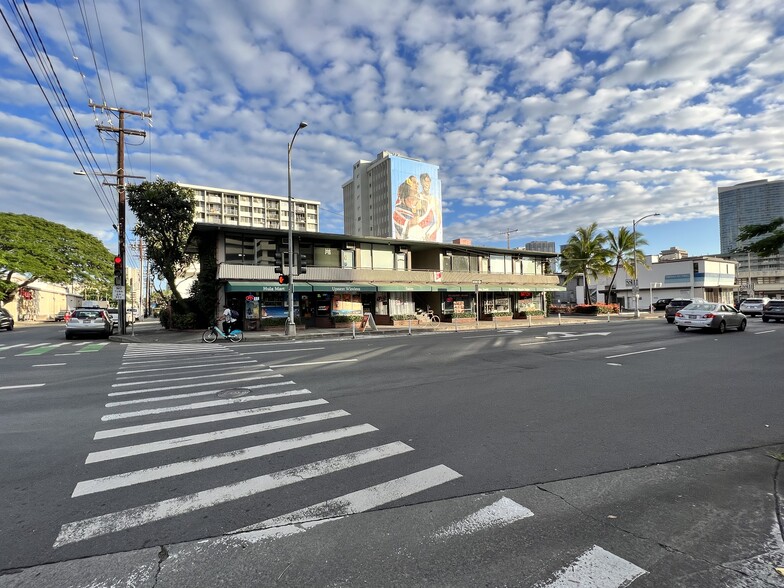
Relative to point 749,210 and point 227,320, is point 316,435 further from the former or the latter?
point 749,210

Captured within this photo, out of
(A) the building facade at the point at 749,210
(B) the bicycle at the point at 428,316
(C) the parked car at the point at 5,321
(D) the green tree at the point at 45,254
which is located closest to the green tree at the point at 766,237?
(A) the building facade at the point at 749,210

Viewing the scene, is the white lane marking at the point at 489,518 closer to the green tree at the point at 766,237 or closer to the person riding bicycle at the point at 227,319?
the green tree at the point at 766,237

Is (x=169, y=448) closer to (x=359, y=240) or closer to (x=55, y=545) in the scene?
(x=55, y=545)

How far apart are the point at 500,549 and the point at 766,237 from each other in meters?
15.3

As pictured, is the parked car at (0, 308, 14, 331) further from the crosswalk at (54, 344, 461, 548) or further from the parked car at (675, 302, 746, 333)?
the parked car at (675, 302, 746, 333)

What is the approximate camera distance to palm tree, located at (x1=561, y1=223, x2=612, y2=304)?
4153 centimetres

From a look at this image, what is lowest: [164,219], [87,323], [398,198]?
[87,323]

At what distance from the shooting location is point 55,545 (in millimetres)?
2953

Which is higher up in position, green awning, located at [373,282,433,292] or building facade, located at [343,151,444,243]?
building facade, located at [343,151,444,243]

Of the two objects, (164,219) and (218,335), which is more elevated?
(164,219)

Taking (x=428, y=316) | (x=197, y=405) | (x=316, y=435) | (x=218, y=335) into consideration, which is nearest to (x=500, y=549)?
(x=316, y=435)

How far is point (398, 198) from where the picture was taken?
96.0m

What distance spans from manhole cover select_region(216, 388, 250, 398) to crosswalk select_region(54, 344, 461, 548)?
2cm

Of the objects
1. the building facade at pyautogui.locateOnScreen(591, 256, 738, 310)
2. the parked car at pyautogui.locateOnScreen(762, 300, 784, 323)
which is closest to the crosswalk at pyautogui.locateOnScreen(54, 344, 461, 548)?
the parked car at pyautogui.locateOnScreen(762, 300, 784, 323)
